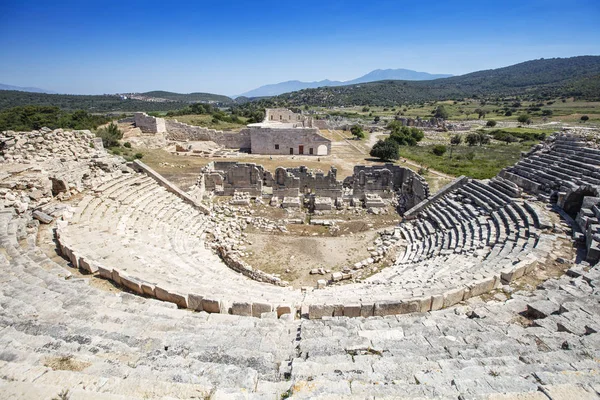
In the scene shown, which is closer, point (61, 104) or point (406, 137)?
point (406, 137)

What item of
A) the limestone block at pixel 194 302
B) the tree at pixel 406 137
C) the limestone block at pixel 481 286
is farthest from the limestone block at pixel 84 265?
the tree at pixel 406 137

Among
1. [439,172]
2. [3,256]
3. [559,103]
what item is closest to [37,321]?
[3,256]

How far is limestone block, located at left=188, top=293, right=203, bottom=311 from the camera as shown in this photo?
7.93m

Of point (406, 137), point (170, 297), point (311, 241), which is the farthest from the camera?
point (406, 137)

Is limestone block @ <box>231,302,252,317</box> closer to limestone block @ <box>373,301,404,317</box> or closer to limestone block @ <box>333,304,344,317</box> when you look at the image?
limestone block @ <box>333,304,344,317</box>

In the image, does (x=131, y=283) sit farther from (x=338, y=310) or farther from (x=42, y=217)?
(x=42, y=217)

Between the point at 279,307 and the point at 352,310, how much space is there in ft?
5.91

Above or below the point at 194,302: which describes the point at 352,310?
below

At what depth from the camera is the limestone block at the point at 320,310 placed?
777 centimetres

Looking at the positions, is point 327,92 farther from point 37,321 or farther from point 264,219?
point 37,321

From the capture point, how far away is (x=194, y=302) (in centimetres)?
796

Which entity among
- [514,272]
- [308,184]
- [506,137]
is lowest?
[308,184]

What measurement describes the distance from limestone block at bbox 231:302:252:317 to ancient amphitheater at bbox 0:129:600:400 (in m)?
0.05

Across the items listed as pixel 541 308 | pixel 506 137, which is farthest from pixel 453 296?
pixel 506 137
